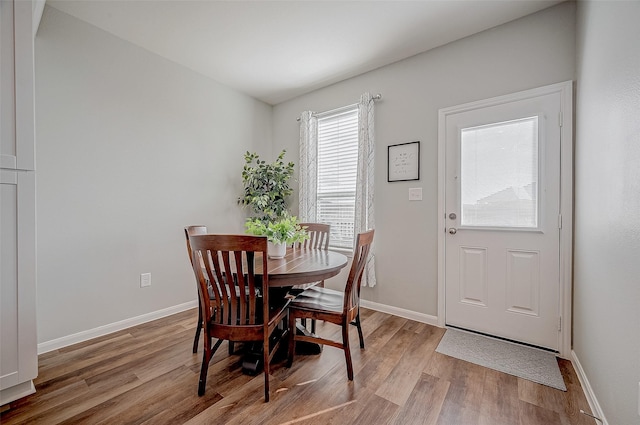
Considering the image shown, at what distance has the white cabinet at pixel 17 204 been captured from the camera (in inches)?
60.0

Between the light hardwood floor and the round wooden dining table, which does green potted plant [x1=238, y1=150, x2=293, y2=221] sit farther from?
the light hardwood floor

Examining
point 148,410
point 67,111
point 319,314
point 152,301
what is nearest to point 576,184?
point 319,314

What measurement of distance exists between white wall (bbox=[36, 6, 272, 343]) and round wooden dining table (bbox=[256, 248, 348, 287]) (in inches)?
61.2

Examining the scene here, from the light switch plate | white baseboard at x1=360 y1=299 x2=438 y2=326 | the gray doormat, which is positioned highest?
the light switch plate

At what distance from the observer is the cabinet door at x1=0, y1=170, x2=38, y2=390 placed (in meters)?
1.52

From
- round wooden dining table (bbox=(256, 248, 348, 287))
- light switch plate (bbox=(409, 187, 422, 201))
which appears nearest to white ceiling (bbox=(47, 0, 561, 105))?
light switch plate (bbox=(409, 187, 422, 201))

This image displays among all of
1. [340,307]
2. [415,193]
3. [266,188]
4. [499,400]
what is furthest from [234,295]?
[266,188]

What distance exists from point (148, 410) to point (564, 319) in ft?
9.47

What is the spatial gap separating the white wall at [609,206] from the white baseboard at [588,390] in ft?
0.14

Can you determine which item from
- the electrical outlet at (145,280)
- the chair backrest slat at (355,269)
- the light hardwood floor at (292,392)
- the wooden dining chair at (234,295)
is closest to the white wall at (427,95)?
the light hardwood floor at (292,392)

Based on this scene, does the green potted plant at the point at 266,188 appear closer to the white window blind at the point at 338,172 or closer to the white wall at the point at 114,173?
the white wall at the point at 114,173

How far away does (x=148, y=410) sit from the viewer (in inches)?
60.0

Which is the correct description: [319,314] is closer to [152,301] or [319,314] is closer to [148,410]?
[148,410]

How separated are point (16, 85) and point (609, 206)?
3319 mm
